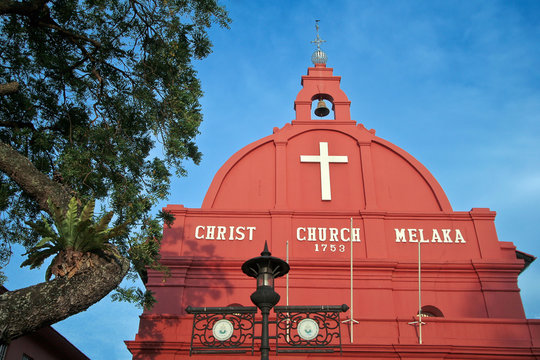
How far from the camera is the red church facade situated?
11836 mm

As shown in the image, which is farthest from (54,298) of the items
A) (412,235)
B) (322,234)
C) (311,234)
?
(412,235)

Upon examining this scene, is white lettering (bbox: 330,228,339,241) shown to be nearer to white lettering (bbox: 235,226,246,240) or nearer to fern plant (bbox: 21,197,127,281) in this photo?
white lettering (bbox: 235,226,246,240)

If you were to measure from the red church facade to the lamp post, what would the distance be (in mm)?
5628

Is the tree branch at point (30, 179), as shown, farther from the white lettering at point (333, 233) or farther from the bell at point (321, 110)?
the bell at point (321, 110)

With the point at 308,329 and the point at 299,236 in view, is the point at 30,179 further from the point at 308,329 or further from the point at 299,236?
the point at 299,236

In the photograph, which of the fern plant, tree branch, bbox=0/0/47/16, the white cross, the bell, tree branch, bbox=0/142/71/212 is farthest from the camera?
the bell

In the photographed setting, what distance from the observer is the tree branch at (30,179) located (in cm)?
670

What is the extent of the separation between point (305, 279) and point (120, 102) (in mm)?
6483

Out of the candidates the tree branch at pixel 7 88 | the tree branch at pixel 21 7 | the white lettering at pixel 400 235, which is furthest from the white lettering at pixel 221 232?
the tree branch at pixel 7 88

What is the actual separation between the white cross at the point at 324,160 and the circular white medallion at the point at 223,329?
8.82 m

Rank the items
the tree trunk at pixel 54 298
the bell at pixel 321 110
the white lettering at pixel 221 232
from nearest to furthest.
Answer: the tree trunk at pixel 54 298 < the white lettering at pixel 221 232 < the bell at pixel 321 110

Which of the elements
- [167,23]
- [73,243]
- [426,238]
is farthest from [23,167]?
[426,238]

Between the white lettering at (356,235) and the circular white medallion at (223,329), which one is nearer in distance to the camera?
the circular white medallion at (223,329)

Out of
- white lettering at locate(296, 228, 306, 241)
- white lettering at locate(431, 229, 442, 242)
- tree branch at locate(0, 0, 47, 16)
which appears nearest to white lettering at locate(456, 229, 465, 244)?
white lettering at locate(431, 229, 442, 242)
